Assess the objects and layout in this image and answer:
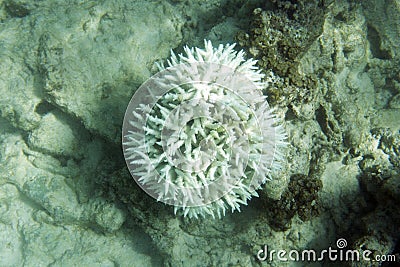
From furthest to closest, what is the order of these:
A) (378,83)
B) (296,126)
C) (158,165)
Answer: (378,83) < (296,126) < (158,165)

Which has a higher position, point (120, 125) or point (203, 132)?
point (120, 125)

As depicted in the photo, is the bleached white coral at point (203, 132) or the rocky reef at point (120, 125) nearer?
the bleached white coral at point (203, 132)

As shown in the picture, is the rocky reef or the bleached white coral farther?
the rocky reef

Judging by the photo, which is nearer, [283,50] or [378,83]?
[283,50]

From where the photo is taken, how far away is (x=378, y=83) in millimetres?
4945

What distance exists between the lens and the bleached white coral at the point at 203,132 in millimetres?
3006

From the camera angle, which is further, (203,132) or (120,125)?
(120,125)

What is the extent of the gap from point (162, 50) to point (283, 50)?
1.53 metres

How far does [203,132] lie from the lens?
295 cm

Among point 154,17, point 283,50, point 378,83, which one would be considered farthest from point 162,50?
point 378,83

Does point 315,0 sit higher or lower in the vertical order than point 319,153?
higher

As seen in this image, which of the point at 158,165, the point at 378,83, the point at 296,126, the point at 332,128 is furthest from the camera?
the point at 378,83

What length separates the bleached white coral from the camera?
118 inches

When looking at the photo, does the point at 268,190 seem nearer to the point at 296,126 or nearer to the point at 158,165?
the point at 296,126
